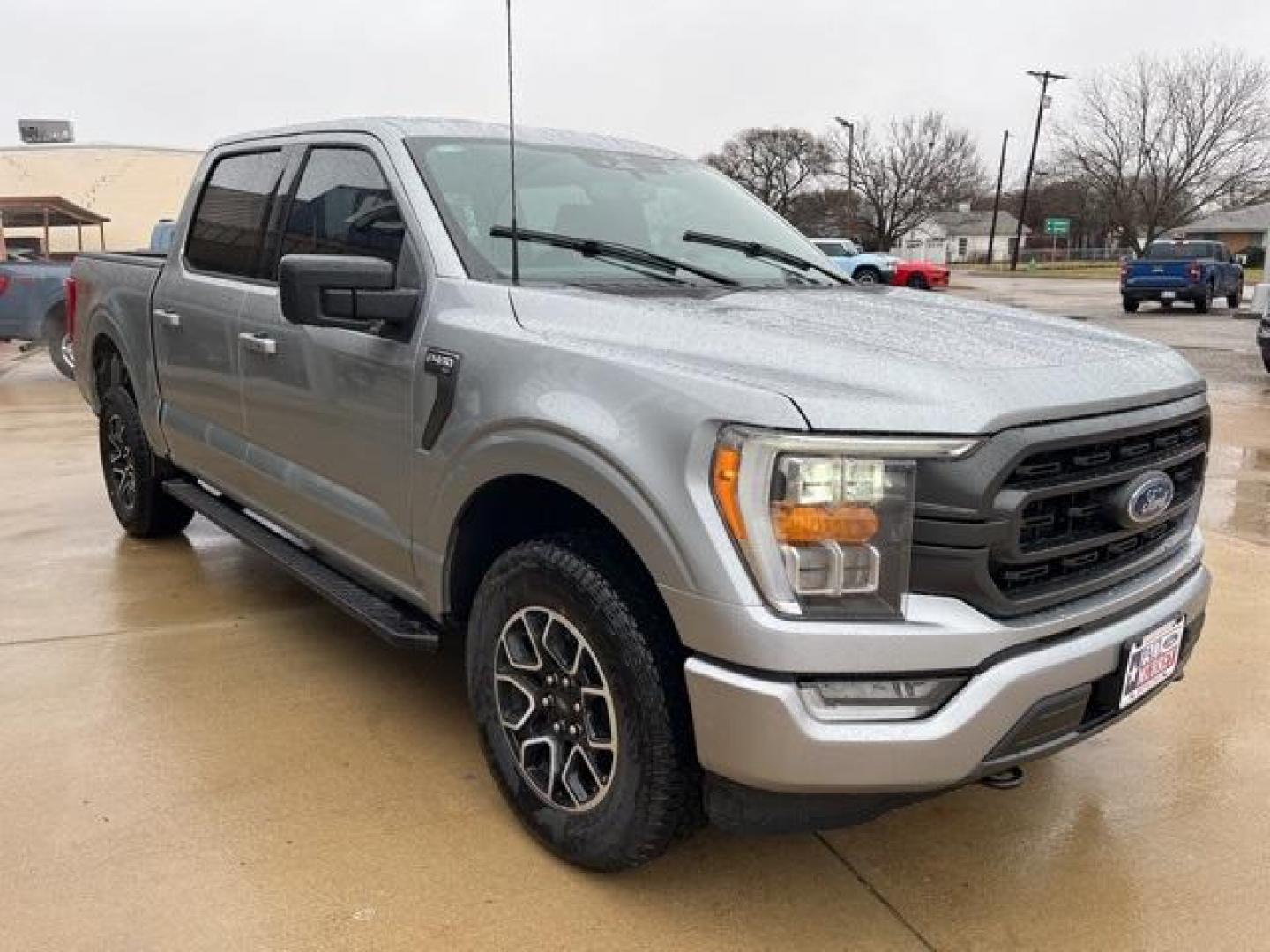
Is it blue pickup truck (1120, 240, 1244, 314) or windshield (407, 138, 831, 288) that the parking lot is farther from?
blue pickup truck (1120, 240, 1244, 314)

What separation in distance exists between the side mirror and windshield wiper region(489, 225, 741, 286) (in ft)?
1.26

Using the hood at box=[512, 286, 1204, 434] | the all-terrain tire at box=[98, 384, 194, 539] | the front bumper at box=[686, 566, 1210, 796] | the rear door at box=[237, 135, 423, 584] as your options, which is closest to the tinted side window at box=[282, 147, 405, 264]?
the rear door at box=[237, 135, 423, 584]

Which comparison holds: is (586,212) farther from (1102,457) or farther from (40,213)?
(40,213)

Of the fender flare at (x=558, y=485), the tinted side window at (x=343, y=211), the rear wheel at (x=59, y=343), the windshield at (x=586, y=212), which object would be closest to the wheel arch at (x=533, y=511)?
the fender flare at (x=558, y=485)

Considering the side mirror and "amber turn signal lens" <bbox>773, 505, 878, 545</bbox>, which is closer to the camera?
"amber turn signal lens" <bbox>773, 505, 878, 545</bbox>

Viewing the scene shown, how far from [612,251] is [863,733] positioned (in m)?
1.70

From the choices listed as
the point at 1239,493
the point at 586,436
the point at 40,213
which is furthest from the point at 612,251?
the point at 40,213

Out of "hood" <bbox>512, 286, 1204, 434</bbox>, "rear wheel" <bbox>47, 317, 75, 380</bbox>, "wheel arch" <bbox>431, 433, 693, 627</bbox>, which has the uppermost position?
"hood" <bbox>512, 286, 1204, 434</bbox>

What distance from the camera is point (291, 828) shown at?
2883mm

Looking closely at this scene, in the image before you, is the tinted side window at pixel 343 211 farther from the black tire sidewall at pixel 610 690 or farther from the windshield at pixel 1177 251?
the windshield at pixel 1177 251

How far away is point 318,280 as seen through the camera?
2787mm

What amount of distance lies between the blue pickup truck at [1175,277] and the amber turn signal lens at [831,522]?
25030mm

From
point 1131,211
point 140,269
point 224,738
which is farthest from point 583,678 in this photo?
point 1131,211

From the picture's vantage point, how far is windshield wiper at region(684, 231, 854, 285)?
362 centimetres
